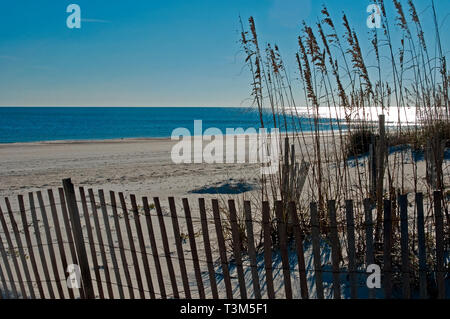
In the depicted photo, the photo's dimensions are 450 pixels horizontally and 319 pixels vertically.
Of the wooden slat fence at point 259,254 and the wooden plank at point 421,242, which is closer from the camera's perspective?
the wooden plank at point 421,242

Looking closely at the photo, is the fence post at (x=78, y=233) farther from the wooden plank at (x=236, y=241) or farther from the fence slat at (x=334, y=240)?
the fence slat at (x=334, y=240)

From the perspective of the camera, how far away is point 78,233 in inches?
107

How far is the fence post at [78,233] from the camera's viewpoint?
267 cm

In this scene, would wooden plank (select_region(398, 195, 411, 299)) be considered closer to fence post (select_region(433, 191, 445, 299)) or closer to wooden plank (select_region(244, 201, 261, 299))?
fence post (select_region(433, 191, 445, 299))

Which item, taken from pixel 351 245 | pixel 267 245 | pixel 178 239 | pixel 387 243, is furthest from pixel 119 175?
pixel 387 243

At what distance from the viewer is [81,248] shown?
2.74 metres

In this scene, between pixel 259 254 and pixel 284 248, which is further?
pixel 259 254

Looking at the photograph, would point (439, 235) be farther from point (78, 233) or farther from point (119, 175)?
point (119, 175)

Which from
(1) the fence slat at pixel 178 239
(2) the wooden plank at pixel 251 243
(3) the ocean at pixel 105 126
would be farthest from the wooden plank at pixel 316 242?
(3) the ocean at pixel 105 126

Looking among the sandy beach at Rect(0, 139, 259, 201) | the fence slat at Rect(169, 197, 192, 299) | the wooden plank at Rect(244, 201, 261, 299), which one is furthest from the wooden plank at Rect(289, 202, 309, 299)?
the sandy beach at Rect(0, 139, 259, 201)

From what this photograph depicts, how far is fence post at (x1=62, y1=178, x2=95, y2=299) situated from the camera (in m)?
2.67

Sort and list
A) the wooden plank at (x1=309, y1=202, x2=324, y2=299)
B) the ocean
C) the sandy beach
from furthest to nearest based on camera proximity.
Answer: the ocean
the sandy beach
the wooden plank at (x1=309, y1=202, x2=324, y2=299)
